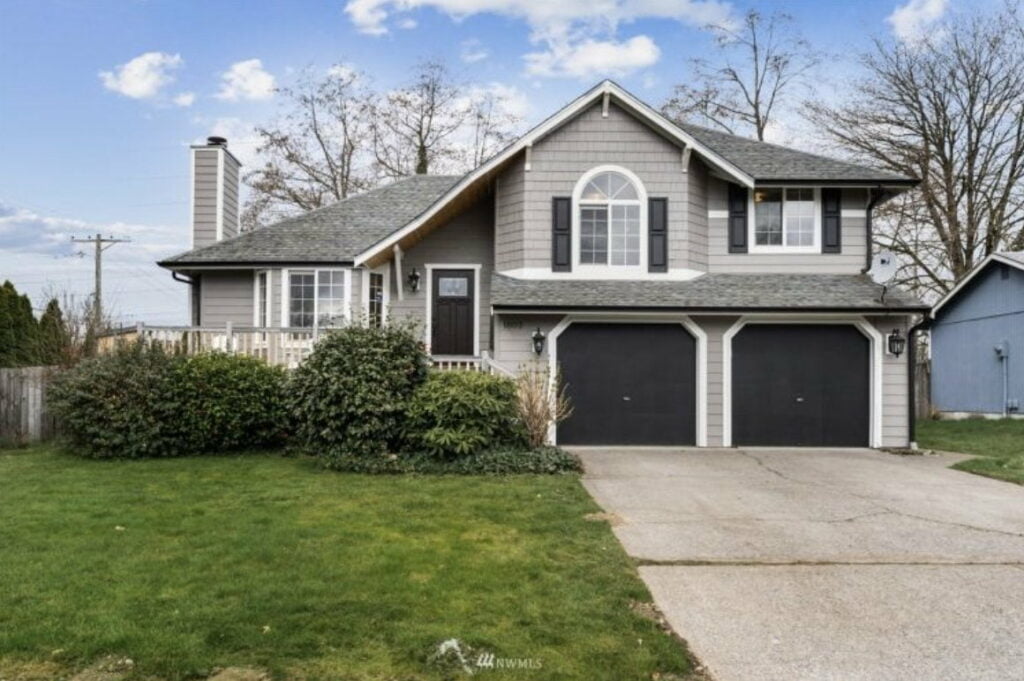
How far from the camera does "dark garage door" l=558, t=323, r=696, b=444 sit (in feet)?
39.4

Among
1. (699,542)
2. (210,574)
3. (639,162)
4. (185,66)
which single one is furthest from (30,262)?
(699,542)

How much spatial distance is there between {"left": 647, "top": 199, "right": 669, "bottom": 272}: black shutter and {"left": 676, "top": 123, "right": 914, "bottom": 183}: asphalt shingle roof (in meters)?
1.66

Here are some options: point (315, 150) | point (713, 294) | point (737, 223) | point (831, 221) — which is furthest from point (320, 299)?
point (315, 150)

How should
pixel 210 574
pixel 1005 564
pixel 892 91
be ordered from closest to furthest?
pixel 210 574 → pixel 1005 564 → pixel 892 91

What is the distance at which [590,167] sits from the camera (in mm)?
12602

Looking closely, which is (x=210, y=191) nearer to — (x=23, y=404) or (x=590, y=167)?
(x=23, y=404)

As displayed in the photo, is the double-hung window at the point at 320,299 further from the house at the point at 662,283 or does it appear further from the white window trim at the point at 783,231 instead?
the white window trim at the point at 783,231

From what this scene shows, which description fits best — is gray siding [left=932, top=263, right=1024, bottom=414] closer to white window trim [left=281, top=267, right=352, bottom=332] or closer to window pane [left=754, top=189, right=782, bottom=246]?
window pane [left=754, top=189, right=782, bottom=246]

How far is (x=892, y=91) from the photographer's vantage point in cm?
2325

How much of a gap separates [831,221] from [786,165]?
141 cm

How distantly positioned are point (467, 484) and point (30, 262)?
88.0 ft

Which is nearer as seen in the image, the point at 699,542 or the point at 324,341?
the point at 699,542

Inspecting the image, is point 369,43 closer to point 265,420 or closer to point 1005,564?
point 265,420

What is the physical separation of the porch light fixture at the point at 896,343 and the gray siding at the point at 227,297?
12.4 meters
